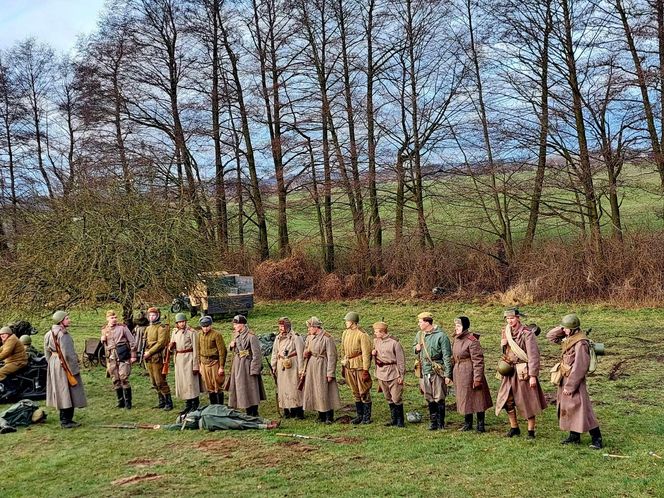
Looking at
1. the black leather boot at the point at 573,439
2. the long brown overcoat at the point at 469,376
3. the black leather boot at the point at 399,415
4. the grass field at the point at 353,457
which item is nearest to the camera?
the grass field at the point at 353,457

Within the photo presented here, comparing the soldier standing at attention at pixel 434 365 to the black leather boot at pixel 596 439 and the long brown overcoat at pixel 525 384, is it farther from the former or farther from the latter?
the black leather boot at pixel 596 439

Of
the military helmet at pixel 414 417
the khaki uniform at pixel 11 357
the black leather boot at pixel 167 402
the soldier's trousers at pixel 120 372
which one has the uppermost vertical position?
the khaki uniform at pixel 11 357

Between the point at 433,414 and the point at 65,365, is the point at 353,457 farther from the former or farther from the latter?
the point at 65,365

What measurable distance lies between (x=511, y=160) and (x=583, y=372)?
2041 centimetres

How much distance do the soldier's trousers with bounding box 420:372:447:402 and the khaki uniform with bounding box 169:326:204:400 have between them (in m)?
4.32

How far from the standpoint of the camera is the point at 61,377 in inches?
481

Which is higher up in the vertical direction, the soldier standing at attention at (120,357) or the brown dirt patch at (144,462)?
the soldier standing at attention at (120,357)

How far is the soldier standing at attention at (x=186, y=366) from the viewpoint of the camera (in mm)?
12766

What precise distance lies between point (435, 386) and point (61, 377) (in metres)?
6.45

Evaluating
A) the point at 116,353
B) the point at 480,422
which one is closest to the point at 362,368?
the point at 480,422

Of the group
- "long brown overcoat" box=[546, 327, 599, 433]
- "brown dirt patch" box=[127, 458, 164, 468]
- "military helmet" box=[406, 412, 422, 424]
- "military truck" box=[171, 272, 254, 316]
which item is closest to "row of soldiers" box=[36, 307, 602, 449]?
"long brown overcoat" box=[546, 327, 599, 433]

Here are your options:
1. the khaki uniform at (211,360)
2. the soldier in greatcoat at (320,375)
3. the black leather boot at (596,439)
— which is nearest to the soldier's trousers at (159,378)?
the khaki uniform at (211,360)

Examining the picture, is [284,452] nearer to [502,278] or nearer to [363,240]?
[502,278]

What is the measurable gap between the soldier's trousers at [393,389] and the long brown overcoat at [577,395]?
2625 millimetres
